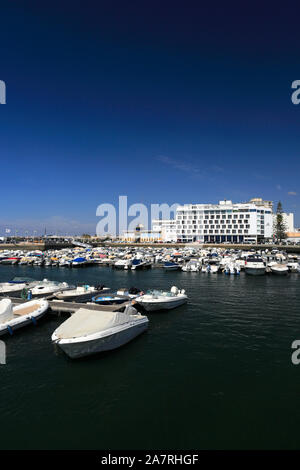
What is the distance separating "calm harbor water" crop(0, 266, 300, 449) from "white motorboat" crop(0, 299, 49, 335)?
2.97 ft

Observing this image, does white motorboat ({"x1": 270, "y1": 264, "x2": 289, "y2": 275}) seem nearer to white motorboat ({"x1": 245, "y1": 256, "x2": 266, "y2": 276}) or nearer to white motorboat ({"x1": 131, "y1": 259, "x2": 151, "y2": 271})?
white motorboat ({"x1": 245, "y1": 256, "x2": 266, "y2": 276})

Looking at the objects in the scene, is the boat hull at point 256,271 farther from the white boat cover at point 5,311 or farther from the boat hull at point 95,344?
the white boat cover at point 5,311

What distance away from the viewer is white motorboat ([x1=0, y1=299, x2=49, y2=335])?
21.5m

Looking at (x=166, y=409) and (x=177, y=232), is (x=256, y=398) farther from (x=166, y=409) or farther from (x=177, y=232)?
(x=177, y=232)

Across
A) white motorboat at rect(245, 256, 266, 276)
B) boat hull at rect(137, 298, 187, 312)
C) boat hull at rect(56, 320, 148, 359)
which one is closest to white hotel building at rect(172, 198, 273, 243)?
white motorboat at rect(245, 256, 266, 276)

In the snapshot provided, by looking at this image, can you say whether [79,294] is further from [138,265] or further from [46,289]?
[138,265]

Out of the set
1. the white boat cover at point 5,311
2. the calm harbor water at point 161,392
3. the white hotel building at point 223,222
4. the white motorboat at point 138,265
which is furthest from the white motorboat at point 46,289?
the white hotel building at point 223,222

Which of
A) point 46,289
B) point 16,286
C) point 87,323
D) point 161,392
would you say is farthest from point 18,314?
point 161,392

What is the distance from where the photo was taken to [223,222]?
169500 millimetres

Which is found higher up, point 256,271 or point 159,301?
point 159,301

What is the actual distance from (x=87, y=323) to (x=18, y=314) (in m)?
10.1

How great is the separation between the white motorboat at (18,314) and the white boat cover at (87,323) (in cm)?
640
